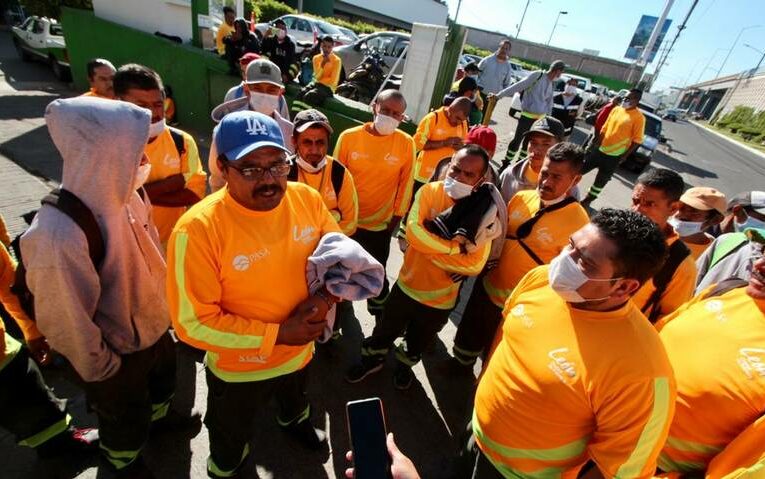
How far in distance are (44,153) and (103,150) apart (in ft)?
20.6

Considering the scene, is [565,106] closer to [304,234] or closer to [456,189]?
[456,189]

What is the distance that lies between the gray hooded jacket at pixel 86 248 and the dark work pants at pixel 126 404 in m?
0.13

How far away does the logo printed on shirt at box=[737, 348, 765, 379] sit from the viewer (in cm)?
163

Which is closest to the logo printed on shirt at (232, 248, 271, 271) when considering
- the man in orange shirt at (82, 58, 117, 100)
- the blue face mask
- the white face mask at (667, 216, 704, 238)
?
the white face mask at (667, 216, 704, 238)

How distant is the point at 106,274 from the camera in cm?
170

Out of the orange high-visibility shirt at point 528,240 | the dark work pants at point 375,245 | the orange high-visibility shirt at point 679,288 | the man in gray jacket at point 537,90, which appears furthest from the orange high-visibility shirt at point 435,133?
the orange high-visibility shirt at point 679,288

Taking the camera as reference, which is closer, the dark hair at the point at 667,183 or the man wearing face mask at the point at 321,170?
the dark hair at the point at 667,183

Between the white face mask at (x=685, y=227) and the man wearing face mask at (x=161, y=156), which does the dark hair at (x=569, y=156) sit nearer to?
the white face mask at (x=685, y=227)

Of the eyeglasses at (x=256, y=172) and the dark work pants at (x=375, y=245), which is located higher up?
the eyeglasses at (x=256, y=172)

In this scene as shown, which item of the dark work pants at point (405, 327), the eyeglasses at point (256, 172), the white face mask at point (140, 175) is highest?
the eyeglasses at point (256, 172)

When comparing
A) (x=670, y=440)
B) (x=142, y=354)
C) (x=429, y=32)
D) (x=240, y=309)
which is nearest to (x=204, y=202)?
(x=240, y=309)

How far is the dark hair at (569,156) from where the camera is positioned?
104 inches

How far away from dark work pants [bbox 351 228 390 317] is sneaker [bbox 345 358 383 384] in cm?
68

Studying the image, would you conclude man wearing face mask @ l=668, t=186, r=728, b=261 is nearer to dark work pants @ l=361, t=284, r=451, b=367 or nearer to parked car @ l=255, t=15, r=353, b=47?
dark work pants @ l=361, t=284, r=451, b=367
